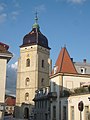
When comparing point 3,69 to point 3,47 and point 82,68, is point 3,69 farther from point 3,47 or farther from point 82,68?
point 82,68

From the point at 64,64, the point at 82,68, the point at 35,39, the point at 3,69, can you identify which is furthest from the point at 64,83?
A: the point at 35,39

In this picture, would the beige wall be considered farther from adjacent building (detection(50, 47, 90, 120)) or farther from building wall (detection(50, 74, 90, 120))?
building wall (detection(50, 74, 90, 120))

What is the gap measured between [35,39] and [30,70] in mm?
9092

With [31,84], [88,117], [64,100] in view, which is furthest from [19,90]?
[88,117]

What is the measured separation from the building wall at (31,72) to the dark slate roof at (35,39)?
115 cm

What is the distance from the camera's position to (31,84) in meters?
75.6

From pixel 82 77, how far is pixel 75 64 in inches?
172

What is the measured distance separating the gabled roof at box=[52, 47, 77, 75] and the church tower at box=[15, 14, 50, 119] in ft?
77.4

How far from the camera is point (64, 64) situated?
50188 millimetres

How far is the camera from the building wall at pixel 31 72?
75312 mm

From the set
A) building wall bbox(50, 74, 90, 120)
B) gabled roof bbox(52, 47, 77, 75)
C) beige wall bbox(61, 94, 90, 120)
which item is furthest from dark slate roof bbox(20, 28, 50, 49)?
beige wall bbox(61, 94, 90, 120)

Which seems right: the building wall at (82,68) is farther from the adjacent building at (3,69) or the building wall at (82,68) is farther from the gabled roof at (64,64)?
the adjacent building at (3,69)

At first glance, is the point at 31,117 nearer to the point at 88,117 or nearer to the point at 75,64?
the point at 75,64

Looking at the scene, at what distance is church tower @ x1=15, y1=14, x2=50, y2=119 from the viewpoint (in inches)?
2955
